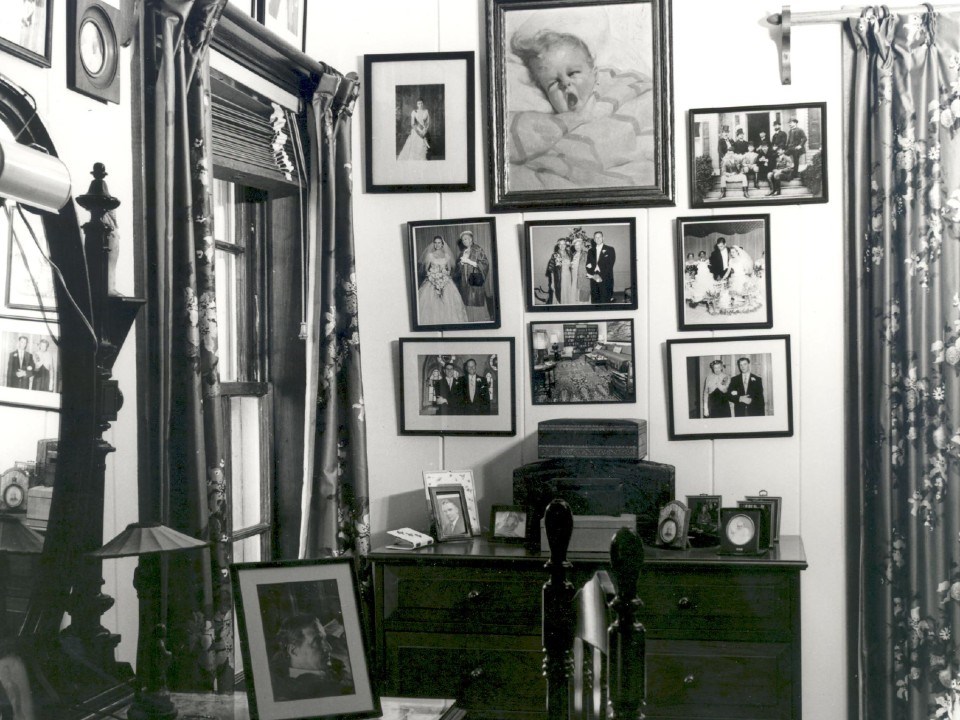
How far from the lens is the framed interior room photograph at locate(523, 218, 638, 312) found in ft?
11.3

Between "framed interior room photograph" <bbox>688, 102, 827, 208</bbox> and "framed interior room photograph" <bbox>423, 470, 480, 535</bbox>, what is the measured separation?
1230 mm

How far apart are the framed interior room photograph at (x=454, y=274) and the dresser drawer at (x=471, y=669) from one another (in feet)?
3.69

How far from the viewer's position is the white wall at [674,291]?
335 cm

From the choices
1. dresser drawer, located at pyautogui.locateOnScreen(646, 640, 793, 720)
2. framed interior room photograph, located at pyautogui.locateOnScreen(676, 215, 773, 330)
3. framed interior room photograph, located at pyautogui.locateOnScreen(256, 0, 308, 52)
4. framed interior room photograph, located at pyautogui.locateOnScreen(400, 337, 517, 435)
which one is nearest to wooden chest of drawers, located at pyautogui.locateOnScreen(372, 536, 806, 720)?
dresser drawer, located at pyautogui.locateOnScreen(646, 640, 793, 720)

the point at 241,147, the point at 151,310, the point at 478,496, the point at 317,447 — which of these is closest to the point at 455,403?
the point at 478,496

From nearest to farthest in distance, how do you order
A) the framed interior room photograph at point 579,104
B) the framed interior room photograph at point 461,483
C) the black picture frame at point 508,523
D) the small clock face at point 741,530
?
the small clock face at point 741,530, the black picture frame at point 508,523, the framed interior room photograph at point 461,483, the framed interior room photograph at point 579,104

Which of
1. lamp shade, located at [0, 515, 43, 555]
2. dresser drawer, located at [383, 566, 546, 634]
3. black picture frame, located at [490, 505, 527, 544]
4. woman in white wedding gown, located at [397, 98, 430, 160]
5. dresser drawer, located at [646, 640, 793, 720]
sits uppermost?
woman in white wedding gown, located at [397, 98, 430, 160]

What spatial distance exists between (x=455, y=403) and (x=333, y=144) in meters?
1.00

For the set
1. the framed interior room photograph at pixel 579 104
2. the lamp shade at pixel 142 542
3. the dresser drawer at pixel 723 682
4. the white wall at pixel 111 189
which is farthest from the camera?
the framed interior room photograph at pixel 579 104

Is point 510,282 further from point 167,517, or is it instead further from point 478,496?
point 167,517

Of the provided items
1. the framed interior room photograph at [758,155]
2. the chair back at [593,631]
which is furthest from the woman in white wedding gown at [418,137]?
the chair back at [593,631]

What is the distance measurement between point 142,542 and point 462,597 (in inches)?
55.3

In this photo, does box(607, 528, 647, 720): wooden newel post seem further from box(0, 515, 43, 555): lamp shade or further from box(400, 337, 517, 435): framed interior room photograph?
box(400, 337, 517, 435): framed interior room photograph

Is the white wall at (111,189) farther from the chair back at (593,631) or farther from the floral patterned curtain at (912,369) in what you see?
the floral patterned curtain at (912,369)
